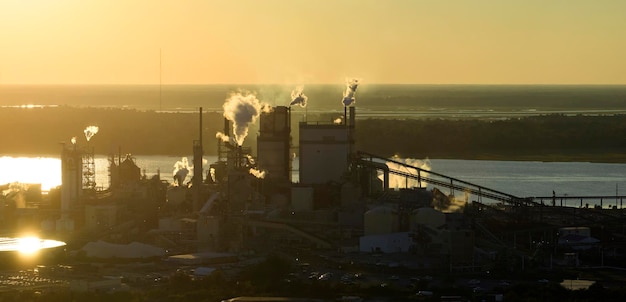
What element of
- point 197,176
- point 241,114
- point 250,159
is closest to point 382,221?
point 197,176

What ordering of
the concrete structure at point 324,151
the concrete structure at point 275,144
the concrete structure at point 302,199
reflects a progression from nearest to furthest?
1. the concrete structure at point 302,199
2. the concrete structure at point 324,151
3. the concrete structure at point 275,144

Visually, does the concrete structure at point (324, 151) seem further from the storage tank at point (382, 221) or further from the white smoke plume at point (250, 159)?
the storage tank at point (382, 221)

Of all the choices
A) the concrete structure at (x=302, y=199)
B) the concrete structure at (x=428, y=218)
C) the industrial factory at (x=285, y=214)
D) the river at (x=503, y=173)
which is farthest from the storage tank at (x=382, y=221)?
the river at (x=503, y=173)

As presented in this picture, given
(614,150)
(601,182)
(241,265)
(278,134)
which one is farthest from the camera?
(614,150)

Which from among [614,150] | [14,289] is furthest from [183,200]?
[614,150]

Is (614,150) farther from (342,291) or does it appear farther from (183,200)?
(342,291)

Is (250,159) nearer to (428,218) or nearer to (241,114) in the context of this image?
(241,114)

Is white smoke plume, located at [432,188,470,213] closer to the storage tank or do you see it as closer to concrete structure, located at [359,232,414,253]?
the storage tank

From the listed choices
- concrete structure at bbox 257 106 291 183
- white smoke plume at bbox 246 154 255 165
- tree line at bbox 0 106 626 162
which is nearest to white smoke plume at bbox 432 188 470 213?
concrete structure at bbox 257 106 291 183
